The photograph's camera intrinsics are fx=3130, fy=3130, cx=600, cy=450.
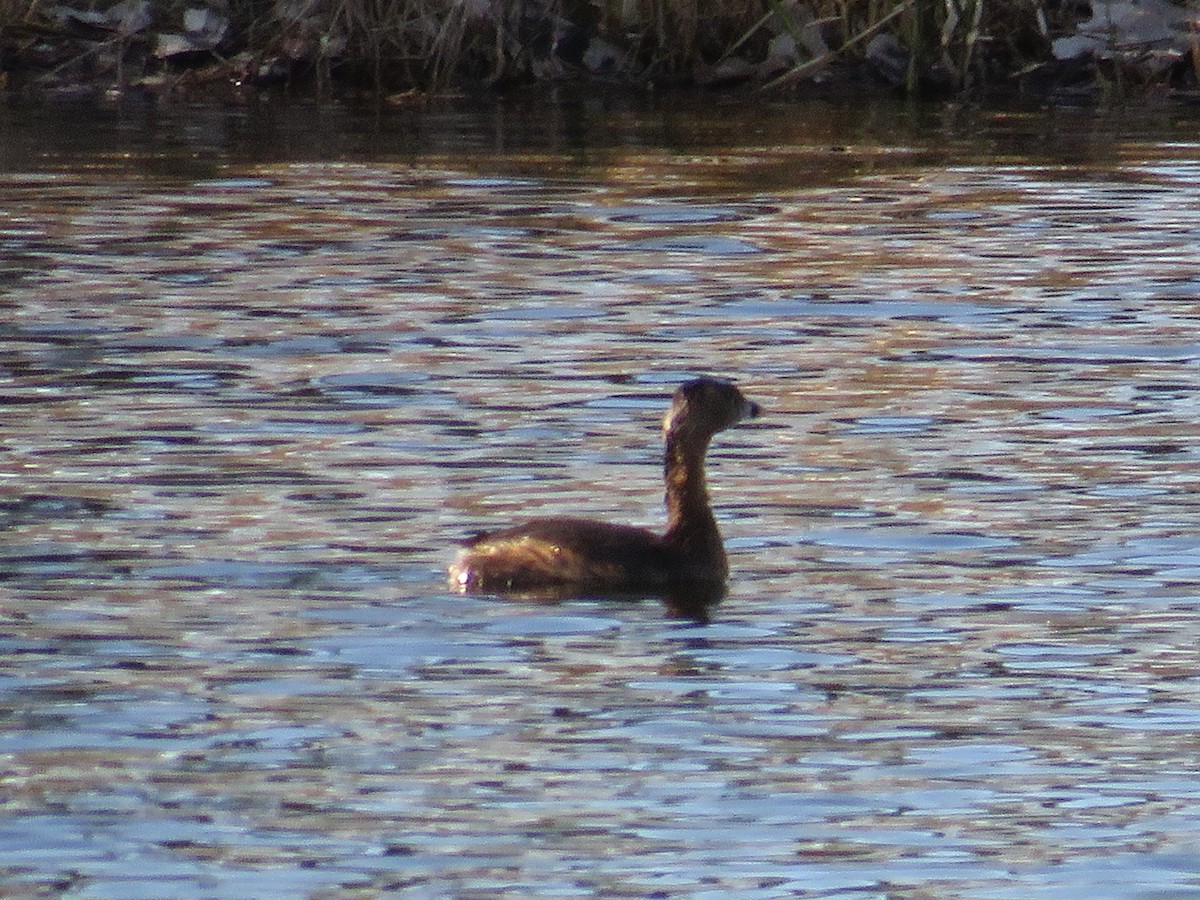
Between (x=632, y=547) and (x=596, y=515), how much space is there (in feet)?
2.95

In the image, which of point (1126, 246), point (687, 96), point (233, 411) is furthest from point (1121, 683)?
point (687, 96)

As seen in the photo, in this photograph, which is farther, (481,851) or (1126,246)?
(1126,246)

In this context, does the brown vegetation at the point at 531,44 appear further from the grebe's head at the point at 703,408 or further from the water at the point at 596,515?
the grebe's head at the point at 703,408

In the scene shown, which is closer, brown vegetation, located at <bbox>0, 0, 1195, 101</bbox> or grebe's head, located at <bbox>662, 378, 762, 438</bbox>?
grebe's head, located at <bbox>662, 378, 762, 438</bbox>

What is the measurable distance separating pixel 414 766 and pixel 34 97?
1724 cm

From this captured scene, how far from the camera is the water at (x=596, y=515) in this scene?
20.7 feet

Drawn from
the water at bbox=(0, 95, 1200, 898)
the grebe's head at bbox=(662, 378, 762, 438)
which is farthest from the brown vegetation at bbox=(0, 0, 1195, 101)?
the grebe's head at bbox=(662, 378, 762, 438)

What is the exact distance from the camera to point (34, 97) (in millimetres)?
23250

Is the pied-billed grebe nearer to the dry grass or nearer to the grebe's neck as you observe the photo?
the grebe's neck

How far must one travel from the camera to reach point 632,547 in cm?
879

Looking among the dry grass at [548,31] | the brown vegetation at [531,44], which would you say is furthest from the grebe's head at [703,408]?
the dry grass at [548,31]

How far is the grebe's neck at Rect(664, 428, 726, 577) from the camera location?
880cm

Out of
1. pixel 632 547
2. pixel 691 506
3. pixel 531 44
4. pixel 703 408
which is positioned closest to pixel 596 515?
pixel 703 408

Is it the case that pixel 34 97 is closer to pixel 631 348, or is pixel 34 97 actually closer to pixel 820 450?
pixel 631 348
